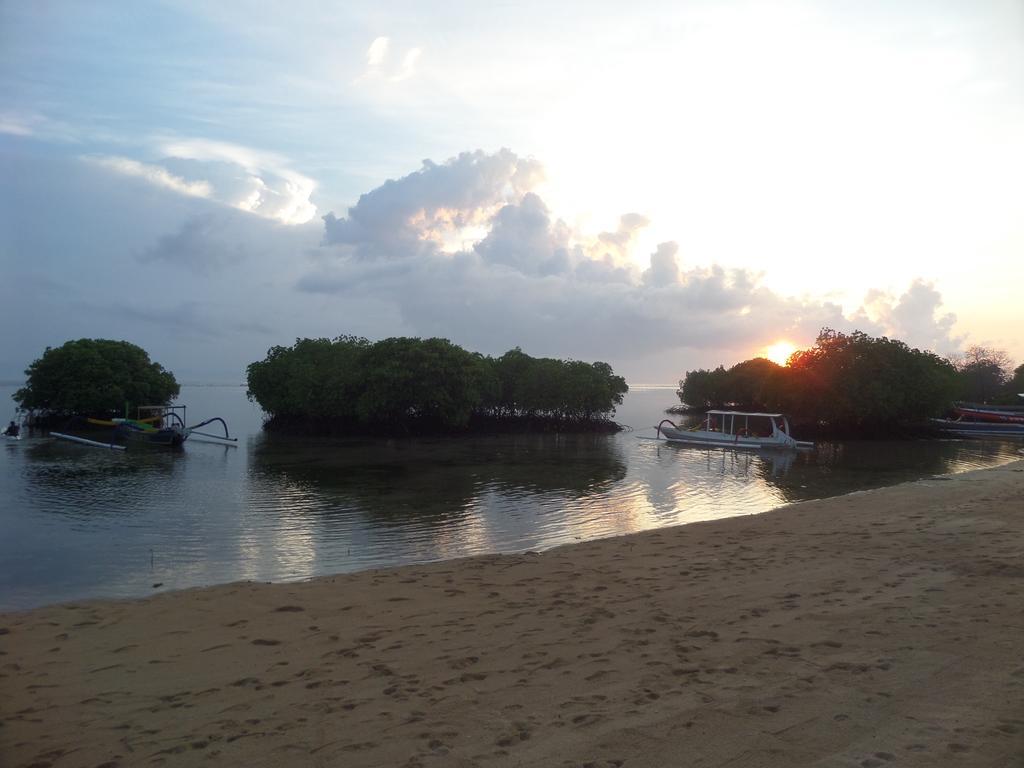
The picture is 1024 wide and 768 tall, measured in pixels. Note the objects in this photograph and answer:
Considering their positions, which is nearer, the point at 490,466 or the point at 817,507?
the point at 817,507

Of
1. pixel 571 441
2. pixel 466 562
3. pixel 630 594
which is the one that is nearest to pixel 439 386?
pixel 571 441

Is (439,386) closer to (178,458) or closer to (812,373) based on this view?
(178,458)

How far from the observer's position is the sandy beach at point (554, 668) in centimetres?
527

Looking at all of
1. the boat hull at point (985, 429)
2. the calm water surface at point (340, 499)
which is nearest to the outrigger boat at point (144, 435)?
the calm water surface at point (340, 499)

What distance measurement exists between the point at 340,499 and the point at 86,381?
140ft

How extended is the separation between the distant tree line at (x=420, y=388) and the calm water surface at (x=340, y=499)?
7140 millimetres

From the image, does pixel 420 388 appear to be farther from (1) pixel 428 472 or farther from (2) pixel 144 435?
(1) pixel 428 472

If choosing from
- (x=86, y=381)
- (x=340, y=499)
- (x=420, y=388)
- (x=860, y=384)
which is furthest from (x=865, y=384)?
(x=86, y=381)

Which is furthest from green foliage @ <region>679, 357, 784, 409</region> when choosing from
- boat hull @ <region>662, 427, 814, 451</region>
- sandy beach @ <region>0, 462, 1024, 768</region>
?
sandy beach @ <region>0, 462, 1024, 768</region>

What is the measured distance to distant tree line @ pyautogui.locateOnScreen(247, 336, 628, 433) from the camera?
174 ft

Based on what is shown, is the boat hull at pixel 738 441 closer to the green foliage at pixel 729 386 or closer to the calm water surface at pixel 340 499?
the calm water surface at pixel 340 499

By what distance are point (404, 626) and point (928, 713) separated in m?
5.76

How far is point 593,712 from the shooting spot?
5.80m

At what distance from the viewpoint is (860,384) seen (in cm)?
5519
